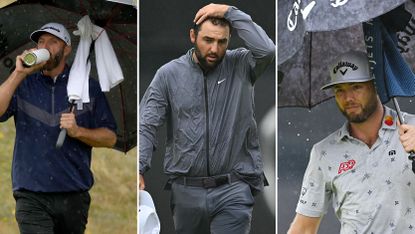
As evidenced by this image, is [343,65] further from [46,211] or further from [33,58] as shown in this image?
[46,211]

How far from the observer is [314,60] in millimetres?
6227

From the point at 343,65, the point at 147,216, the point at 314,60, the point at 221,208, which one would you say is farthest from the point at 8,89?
the point at 343,65

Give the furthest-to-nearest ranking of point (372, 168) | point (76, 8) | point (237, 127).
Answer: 1. point (76, 8)
2. point (237, 127)
3. point (372, 168)

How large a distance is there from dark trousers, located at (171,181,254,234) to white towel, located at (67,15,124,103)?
3.28ft

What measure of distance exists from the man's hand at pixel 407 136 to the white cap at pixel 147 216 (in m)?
1.78

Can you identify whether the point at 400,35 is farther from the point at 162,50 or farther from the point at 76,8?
the point at 76,8

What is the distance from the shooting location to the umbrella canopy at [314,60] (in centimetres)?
602

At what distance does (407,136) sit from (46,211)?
251 centimetres

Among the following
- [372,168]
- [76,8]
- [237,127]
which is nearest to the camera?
[372,168]

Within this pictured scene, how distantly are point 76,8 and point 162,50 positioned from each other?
73cm

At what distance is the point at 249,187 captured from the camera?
639 cm

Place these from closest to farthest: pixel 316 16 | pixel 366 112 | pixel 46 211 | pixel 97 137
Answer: pixel 366 112
pixel 316 16
pixel 46 211
pixel 97 137

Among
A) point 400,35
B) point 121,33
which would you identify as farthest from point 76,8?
point 400,35

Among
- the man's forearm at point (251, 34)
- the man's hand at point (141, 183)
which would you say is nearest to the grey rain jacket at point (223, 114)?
the man's forearm at point (251, 34)
